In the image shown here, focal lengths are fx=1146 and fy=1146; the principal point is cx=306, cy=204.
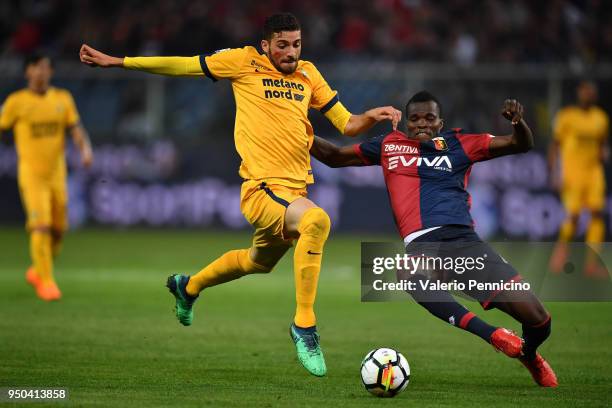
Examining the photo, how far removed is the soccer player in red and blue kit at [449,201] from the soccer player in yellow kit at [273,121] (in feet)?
0.75

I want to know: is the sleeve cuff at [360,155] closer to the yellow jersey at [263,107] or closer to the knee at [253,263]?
the yellow jersey at [263,107]

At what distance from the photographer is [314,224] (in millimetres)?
7367

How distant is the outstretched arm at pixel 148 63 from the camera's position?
7617 millimetres

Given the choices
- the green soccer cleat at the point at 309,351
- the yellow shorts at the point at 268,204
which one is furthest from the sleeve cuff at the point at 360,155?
the green soccer cleat at the point at 309,351

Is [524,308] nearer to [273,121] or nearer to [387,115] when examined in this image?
[387,115]

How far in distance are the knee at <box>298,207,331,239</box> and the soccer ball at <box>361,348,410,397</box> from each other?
0.97 m

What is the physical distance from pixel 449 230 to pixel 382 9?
14736mm

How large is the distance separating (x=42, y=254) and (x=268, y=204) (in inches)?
187

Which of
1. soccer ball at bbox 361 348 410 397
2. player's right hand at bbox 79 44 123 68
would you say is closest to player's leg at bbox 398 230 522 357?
soccer ball at bbox 361 348 410 397

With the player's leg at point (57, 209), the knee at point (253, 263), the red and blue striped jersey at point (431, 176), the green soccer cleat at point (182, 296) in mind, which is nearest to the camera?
the red and blue striped jersey at point (431, 176)

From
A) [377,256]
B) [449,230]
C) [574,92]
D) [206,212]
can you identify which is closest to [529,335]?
[449,230]

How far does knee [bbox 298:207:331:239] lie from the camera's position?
7371 millimetres

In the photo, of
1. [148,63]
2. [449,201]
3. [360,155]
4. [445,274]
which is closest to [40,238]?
[148,63]

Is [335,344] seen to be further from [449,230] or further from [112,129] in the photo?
[112,129]
